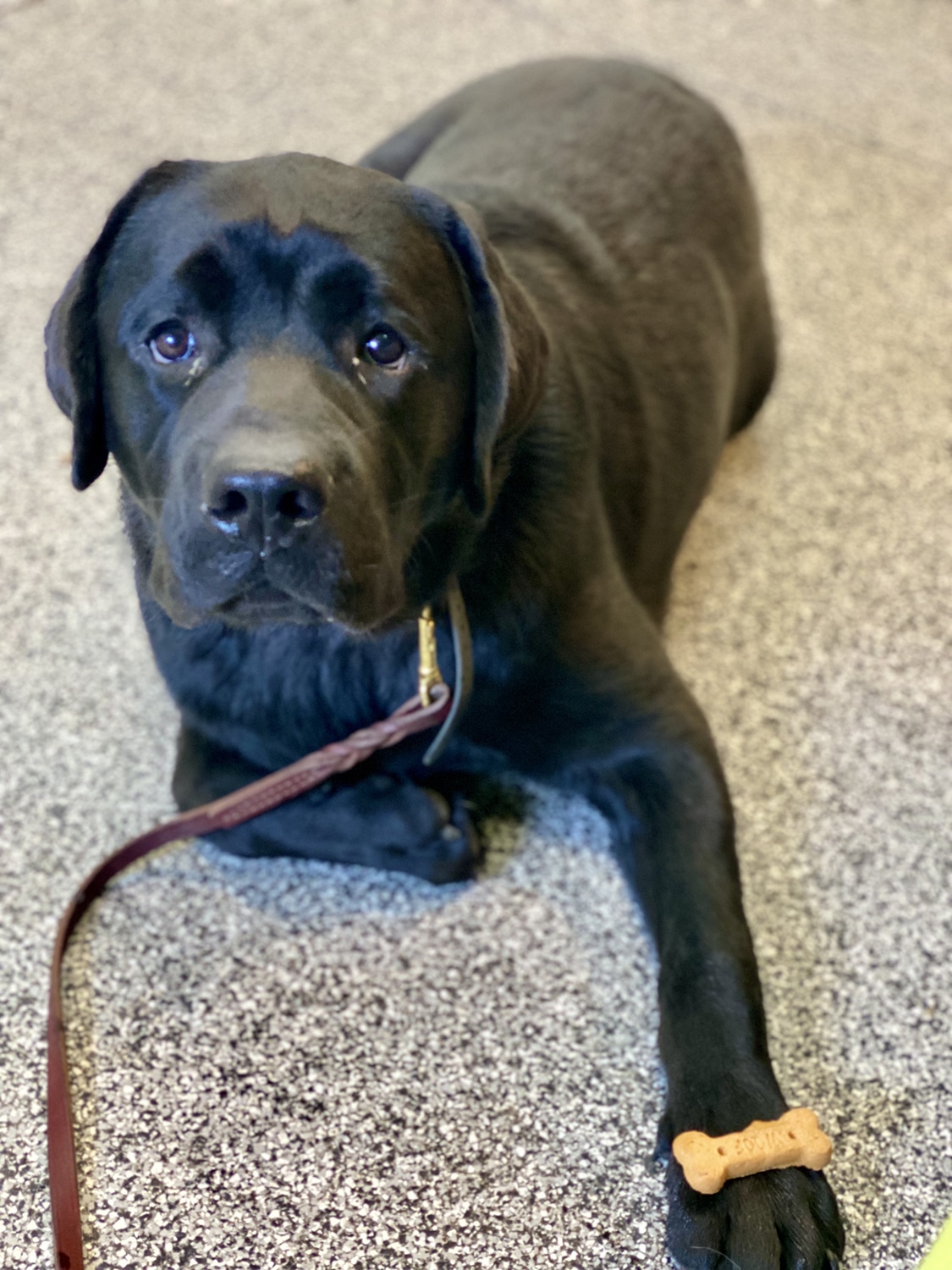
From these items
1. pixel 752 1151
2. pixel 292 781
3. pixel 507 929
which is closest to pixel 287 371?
pixel 292 781

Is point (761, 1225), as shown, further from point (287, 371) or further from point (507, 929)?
point (287, 371)

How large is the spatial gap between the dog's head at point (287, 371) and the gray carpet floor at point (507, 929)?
37cm

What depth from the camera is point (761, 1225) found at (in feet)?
3.17

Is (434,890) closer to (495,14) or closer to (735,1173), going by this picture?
(735,1173)

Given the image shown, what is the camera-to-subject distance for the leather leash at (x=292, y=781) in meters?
1.19

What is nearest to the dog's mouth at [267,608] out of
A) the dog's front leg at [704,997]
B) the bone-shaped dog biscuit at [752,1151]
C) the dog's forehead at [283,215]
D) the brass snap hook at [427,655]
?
the brass snap hook at [427,655]

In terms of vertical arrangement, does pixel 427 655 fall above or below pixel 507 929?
above

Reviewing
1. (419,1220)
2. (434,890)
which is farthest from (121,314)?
(419,1220)

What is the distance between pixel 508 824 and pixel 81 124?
1.87m

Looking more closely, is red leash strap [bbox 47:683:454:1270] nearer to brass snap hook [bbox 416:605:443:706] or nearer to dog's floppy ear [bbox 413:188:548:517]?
brass snap hook [bbox 416:605:443:706]

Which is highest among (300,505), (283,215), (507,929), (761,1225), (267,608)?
(283,215)

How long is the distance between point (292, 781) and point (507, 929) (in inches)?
10.5

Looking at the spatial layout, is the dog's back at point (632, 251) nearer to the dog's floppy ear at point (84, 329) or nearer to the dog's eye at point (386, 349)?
the dog's eye at point (386, 349)

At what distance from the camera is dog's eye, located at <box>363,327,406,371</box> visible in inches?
41.6
